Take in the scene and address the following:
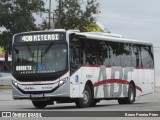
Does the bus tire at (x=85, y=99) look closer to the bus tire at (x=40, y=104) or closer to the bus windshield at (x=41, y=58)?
the bus tire at (x=40, y=104)

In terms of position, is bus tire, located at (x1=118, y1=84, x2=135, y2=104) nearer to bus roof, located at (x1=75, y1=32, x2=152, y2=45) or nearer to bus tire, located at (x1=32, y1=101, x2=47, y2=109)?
bus roof, located at (x1=75, y1=32, x2=152, y2=45)

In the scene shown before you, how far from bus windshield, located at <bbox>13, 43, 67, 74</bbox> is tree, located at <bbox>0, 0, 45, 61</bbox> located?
34.8 metres

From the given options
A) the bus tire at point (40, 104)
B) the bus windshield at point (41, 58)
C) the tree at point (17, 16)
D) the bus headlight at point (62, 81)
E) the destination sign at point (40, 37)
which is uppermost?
the tree at point (17, 16)

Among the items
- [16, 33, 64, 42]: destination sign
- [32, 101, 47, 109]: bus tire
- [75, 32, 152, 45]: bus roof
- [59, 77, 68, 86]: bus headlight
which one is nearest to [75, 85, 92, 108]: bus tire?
[59, 77, 68, 86]: bus headlight

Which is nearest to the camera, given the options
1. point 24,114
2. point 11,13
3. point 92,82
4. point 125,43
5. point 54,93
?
point 24,114

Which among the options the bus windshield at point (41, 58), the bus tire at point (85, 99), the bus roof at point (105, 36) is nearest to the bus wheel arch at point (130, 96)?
the bus roof at point (105, 36)

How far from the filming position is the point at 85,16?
6188 cm

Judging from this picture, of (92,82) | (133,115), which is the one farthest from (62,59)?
(133,115)

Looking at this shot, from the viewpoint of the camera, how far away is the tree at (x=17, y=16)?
60156mm

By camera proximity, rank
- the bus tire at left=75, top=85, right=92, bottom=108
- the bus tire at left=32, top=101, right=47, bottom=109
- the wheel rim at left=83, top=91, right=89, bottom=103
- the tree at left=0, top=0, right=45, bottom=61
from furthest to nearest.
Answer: the tree at left=0, top=0, right=45, bottom=61, the bus tire at left=32, top=101, right=47, bottom=109, the wheel rim at left=83, top=91, right=89, bottom=103, the bus tire at left=75, top=85, right=92, bottom=108

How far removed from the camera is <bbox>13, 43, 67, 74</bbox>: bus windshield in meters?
24.5

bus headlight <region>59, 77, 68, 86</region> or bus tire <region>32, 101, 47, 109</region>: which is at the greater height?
bus headlight <region>59, 77, 68, 86</region>

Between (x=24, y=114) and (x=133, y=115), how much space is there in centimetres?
303

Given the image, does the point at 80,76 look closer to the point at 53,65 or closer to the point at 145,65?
the point at 53,65
